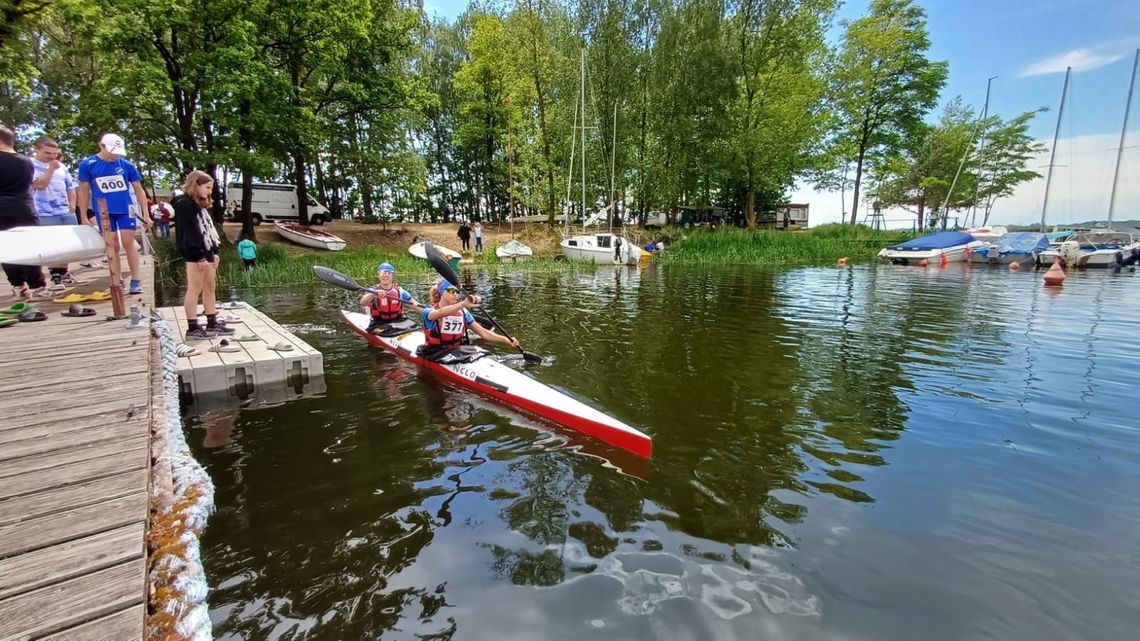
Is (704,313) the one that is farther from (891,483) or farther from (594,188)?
(594,188)

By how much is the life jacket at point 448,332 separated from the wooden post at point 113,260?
3.56 m

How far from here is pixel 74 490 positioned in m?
2.38

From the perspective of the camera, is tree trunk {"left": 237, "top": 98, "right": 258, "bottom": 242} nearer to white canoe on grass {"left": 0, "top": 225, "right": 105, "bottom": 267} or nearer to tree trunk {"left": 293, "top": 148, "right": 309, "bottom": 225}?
tree trunk {"left": 293, "top": 148, "right": 309, "bottom": 225}

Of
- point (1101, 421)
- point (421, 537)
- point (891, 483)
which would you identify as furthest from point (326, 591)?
point (1101, 421)

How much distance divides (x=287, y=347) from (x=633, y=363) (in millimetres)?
5106

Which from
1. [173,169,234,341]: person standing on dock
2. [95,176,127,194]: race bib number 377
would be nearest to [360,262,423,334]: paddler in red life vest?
[173,169,234,341]: person standing on dock

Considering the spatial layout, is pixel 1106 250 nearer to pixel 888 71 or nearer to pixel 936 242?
pixel 936 242

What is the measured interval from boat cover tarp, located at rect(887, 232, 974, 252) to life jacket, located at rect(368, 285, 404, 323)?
1230 inches

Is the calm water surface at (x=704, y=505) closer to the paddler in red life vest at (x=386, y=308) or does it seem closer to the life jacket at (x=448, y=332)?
the life jacket at (x=448, y=332)

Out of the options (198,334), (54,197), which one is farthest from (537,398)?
(54,197)

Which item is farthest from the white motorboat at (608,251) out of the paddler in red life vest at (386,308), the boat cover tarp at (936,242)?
the paddler in red life vest at (386,308)

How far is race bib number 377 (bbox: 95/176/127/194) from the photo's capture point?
597 centimetres

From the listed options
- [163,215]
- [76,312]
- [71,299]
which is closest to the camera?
[76,312]

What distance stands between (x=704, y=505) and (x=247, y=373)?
5697 mm
